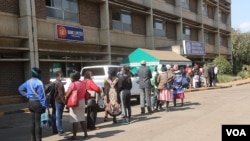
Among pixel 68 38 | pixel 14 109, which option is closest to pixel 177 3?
pixel 68 38

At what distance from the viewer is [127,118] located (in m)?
11.9

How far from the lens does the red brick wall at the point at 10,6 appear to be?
763 inches

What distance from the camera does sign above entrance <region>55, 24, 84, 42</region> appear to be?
72.3ft

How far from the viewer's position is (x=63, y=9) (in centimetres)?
2370

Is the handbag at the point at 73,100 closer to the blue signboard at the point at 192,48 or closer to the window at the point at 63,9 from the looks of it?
the window at the point at 63,9

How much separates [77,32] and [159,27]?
14.9 meters

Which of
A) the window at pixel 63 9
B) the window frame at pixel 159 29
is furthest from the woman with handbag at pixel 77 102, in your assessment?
the window frame at pixel 159 29

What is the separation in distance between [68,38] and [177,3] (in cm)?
2026

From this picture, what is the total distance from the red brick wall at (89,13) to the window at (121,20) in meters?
2.27

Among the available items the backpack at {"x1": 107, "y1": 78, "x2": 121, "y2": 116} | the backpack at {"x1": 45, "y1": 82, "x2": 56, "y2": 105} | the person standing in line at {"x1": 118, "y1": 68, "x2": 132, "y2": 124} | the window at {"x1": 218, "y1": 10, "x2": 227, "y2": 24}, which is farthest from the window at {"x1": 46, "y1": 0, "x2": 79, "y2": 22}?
the window at {"x1": 218, "y1": 10, "x2": 227, "y2": 24}

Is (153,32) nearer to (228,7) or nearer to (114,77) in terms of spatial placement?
(114,77)

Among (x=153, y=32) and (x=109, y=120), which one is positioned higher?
(x=153, y=32)

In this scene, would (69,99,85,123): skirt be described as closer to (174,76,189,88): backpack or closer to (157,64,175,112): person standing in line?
(157,64,175,112): person standing in line

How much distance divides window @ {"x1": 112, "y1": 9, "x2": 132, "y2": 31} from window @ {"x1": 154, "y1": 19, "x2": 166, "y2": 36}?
5030 millimetres
